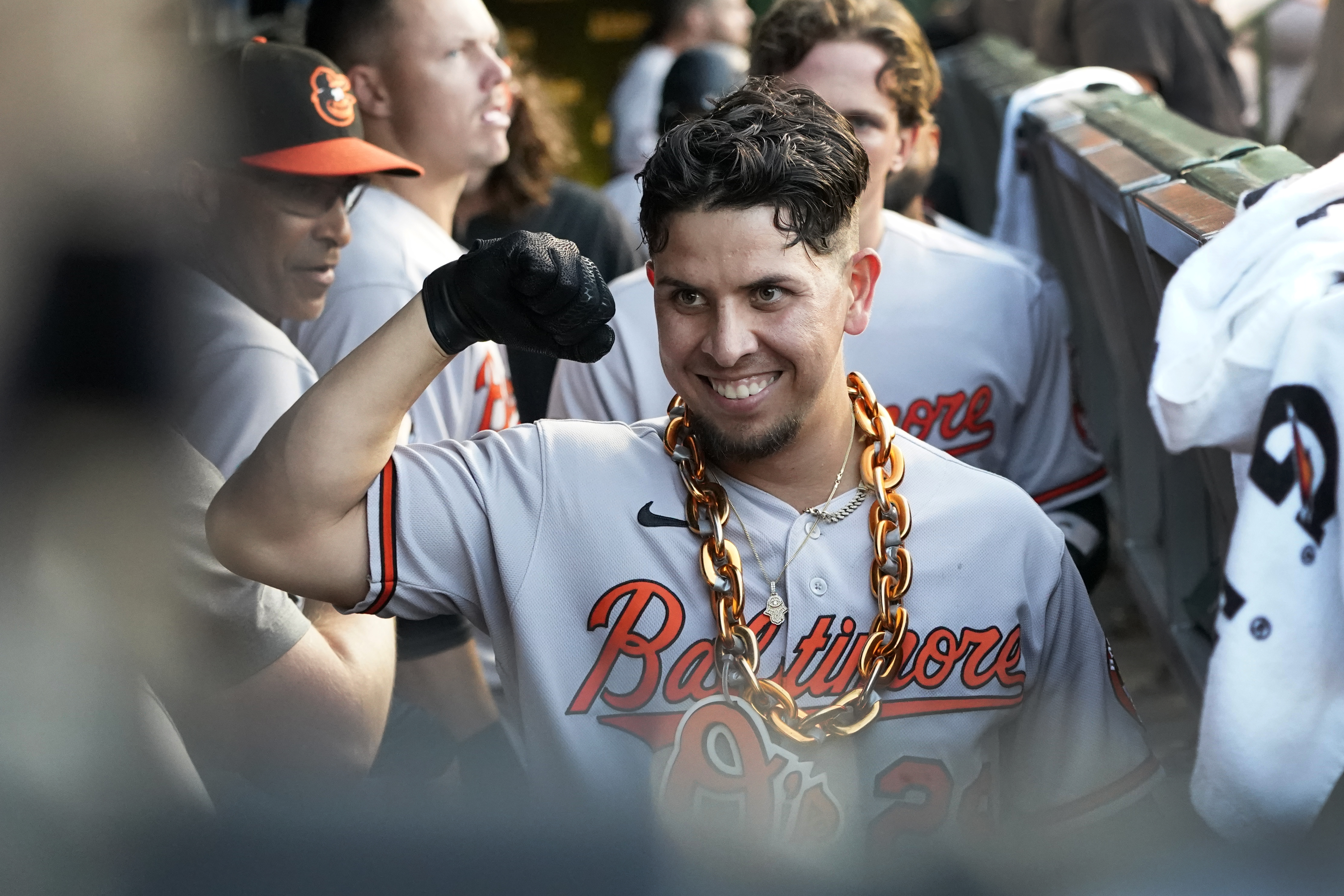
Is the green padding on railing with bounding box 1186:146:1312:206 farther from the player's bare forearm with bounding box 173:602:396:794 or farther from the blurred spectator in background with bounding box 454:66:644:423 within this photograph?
the blurred spectator in background with bounding box 454:66:644:423

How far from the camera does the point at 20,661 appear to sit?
732 millimetres

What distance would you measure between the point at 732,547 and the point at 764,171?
0.42 meters

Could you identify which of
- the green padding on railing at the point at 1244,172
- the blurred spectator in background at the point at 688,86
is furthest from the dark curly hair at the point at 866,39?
the blurred spectator in background at the point at 688,86

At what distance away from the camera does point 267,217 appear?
1.97 metres

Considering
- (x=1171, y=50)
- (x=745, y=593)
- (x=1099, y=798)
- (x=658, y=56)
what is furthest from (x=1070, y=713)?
(x=658, y=56)

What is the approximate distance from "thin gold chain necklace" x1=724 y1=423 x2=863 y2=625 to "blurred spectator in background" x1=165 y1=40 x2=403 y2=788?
A: 0.49 metres

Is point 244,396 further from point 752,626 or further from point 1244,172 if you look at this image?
point 1244,172

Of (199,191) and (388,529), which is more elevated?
(199,191)

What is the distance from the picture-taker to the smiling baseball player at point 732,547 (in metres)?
1.33

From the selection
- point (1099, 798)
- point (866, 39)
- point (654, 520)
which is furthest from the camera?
point (866, 39)

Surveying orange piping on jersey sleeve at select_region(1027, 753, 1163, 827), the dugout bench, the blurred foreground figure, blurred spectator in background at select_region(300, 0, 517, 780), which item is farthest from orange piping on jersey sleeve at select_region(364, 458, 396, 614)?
the dugout bench

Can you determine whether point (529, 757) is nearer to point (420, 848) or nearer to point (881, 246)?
point (420, 848)

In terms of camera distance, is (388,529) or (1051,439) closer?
(388,529)

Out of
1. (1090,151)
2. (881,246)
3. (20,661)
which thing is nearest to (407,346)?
(20,661)
